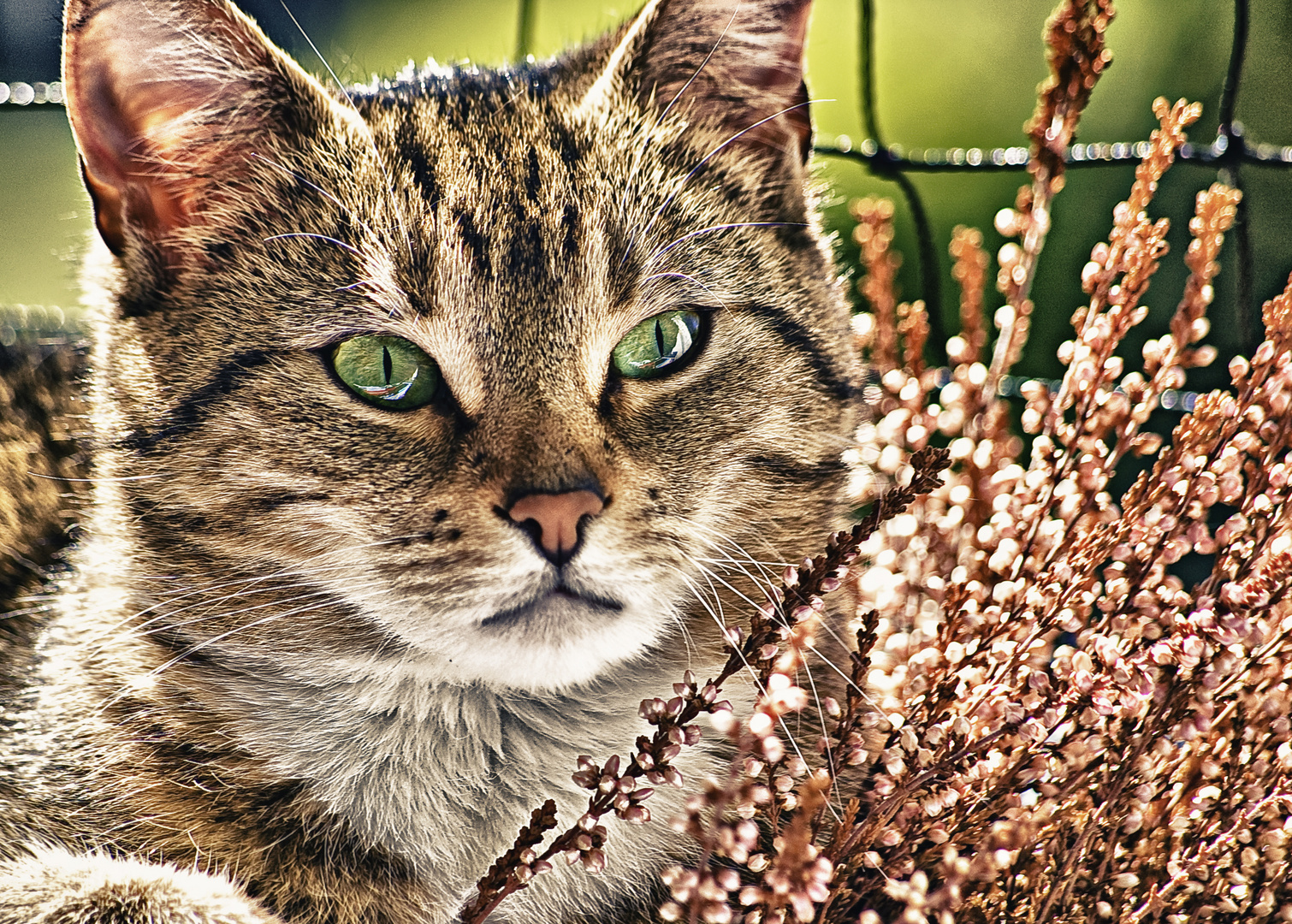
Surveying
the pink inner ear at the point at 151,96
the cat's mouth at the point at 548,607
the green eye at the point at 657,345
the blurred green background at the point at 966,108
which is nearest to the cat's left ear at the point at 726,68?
the green eye at the point at 657,345

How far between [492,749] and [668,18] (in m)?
0.58

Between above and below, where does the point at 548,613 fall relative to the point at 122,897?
above

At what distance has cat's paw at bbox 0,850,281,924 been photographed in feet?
2.20

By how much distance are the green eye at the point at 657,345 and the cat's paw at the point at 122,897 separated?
0.45 metres

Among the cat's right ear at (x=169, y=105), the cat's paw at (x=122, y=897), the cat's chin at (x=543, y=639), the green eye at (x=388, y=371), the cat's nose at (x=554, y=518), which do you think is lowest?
the cat's paw at (x=122, y=897)

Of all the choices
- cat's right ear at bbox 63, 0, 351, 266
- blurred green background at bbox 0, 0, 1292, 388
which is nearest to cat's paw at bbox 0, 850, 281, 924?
cat's right ear at bbox 63, 0, 351, 266

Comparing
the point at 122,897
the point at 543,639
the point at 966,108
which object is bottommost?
the point at 122,897

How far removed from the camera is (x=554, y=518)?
0.67 m

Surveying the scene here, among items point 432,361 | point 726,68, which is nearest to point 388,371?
point 432,361

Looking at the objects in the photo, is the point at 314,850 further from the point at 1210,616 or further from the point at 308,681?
the point at 1210,616

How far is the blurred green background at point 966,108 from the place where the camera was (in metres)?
1.50

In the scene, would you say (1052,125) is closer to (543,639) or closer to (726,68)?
(726,68)

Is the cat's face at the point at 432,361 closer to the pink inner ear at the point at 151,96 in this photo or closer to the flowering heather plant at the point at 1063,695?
the pink inner ear at the point at 151,96

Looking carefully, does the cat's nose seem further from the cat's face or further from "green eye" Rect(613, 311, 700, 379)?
"green eye" Rect(613, 311, 700, 379)
